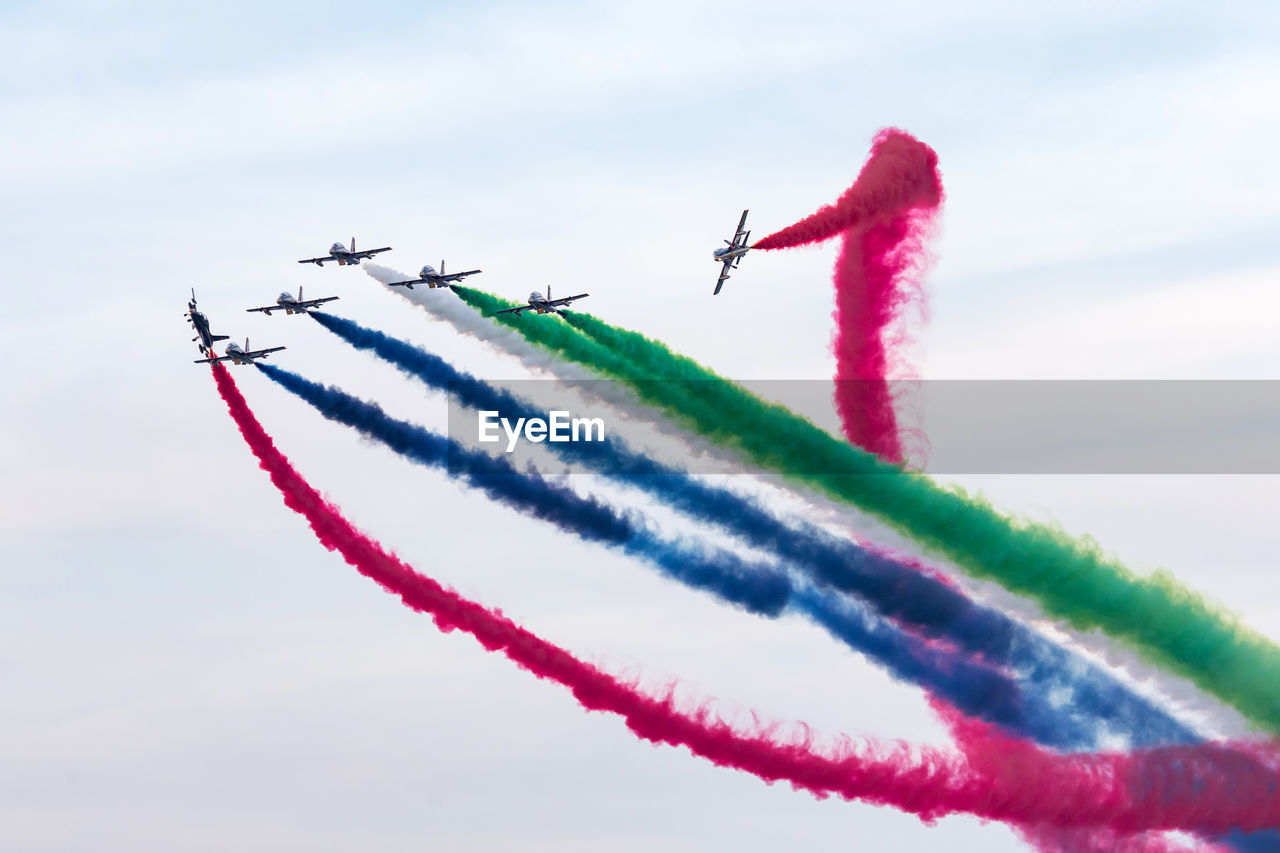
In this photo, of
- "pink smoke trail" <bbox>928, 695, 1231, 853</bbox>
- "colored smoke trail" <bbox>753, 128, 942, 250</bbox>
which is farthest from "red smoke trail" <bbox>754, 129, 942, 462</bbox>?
"pink smoke trail" <bbox>928, 695, 1231, 853</bbox>

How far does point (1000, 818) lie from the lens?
7650 cm

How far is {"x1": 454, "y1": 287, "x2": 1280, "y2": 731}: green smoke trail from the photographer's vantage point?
7550 cm

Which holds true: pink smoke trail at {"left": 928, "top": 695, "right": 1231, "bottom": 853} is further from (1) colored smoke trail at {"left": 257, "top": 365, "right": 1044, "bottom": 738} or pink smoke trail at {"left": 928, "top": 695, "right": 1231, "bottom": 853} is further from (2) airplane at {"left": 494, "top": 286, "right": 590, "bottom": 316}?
(2) airplane at {"left": 494, "top": 286, "right": 590, "bottom": 316}

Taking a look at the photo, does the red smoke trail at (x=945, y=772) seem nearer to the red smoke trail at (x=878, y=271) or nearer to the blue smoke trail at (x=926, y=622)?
the blue smoke trail at (x=926, y=622)

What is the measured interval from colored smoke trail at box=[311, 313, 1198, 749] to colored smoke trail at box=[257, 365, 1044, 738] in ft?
1.52

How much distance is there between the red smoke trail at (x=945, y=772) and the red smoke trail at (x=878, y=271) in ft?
48.8

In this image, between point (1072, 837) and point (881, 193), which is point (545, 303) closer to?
point (881, 193)

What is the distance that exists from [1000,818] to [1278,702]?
14.9m

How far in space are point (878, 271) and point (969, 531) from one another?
13274mm

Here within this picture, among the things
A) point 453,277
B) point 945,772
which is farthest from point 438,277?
point 945,772

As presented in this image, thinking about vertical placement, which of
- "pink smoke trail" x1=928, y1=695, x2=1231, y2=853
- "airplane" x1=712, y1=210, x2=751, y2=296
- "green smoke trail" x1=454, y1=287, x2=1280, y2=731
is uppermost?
"airplane" x1=712, y1=210, x2=751, y2=296

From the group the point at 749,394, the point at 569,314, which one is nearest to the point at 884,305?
the point at 749,394

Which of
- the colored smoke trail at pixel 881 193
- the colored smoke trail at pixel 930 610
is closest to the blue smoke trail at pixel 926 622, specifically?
the colored smoke trail at pixel 930 610

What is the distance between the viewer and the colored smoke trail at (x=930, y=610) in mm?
75375
